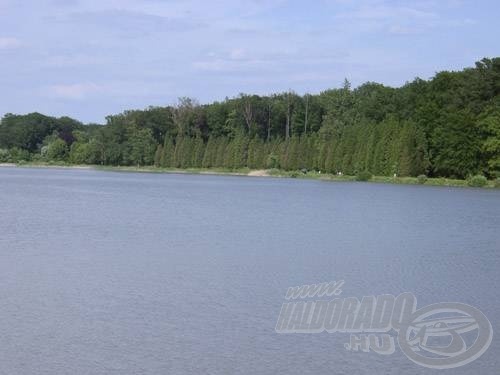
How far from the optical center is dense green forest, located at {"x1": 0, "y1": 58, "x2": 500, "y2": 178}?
78.0 m

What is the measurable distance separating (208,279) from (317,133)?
89.1 metres

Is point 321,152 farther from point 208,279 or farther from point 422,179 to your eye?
point 208,279

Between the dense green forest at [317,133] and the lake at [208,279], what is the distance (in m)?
36.2

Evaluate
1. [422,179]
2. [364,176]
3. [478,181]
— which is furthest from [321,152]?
[478,181]

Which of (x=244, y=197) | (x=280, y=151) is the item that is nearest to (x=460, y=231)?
(x=244, y=197)

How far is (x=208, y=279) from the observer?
65.1 feet

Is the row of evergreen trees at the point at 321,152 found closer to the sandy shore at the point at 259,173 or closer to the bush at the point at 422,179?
the sandy shore at the point at 259,173

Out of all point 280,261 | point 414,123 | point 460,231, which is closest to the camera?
point 280,261

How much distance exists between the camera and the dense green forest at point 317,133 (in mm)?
78000

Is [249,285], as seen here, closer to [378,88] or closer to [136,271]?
[136,271]

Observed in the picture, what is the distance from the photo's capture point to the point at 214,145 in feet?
394

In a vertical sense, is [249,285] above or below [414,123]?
below

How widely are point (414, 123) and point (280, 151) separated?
26.9 m

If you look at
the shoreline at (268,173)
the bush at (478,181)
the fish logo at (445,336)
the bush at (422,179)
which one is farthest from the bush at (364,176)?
the fish logo at (445,336)
